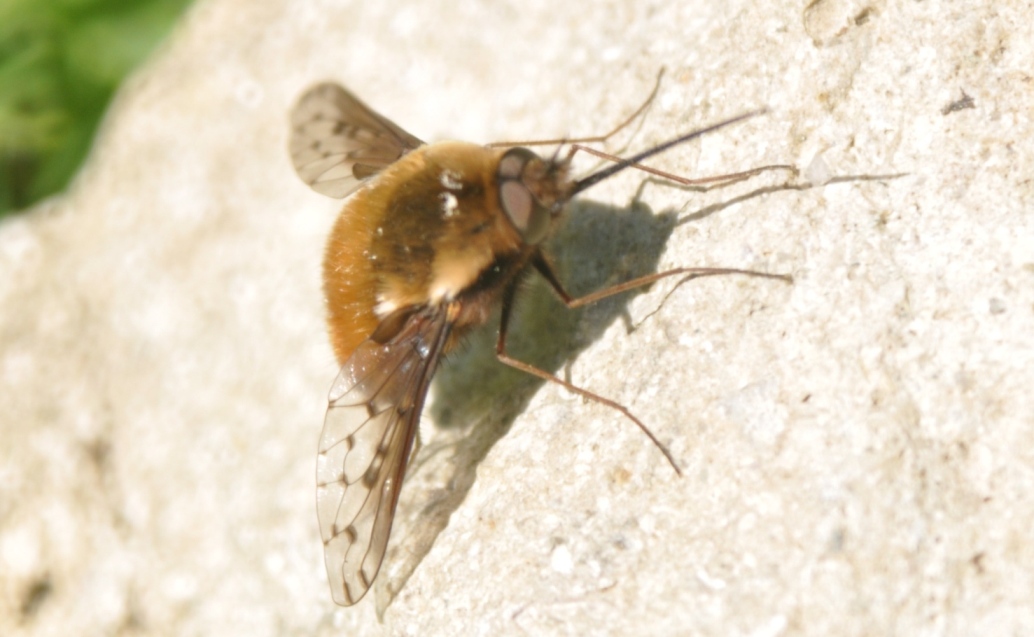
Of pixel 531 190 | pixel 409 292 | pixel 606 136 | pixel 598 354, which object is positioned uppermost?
pixel 531 190

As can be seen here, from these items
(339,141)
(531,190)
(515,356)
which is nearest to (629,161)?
(531,190)

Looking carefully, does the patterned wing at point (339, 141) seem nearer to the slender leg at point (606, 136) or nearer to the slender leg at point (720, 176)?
the slender leg at point (606, 136)

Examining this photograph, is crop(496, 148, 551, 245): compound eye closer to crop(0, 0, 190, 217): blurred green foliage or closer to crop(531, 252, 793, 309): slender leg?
crop(531, 252, 793, 309): slender leg

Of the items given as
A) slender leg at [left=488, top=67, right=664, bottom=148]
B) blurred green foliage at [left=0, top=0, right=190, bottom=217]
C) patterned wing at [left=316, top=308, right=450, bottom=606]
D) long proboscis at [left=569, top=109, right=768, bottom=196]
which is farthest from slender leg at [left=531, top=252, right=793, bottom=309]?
blurred green foliage at [left=0, top=0, right=190, bottom=217]

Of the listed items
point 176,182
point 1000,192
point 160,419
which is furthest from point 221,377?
point 1000,192

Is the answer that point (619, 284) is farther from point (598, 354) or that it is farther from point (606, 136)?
point (606, 136)

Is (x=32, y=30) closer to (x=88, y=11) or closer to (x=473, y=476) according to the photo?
(x=88, y=11)
